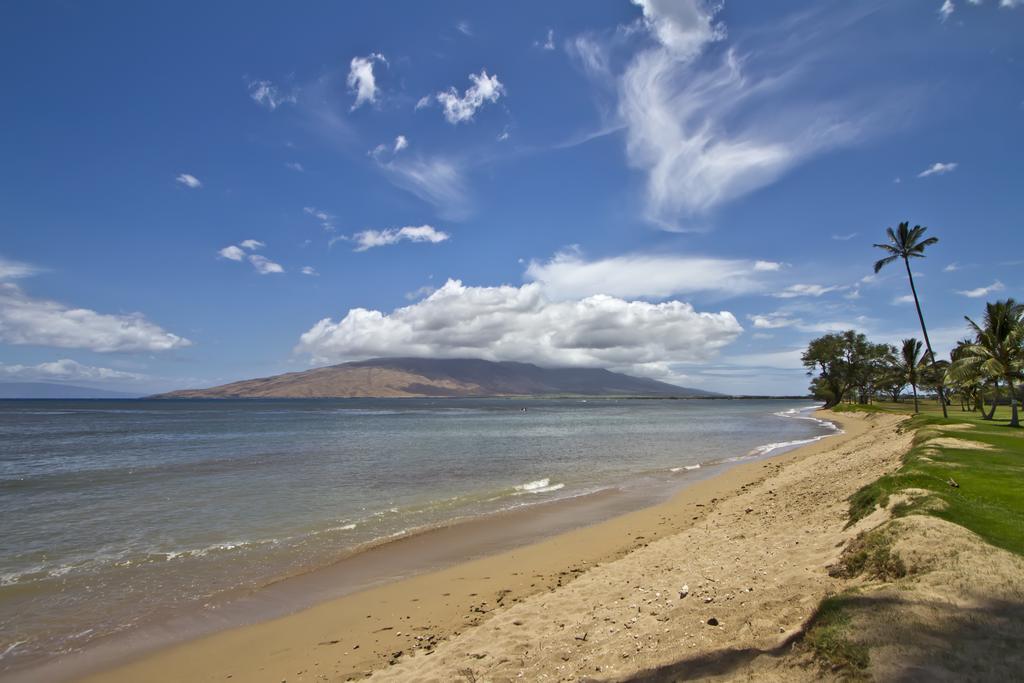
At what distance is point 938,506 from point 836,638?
4.76 metres

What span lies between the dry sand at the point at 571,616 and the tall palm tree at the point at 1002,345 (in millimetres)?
28078

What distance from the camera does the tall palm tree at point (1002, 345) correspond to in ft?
102

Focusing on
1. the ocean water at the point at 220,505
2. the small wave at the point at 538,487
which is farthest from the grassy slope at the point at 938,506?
the small wave at the point at 538,487

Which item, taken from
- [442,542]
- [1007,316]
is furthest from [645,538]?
[1007,316]

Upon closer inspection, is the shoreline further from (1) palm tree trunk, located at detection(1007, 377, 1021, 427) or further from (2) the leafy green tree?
(2) the leafy green tree

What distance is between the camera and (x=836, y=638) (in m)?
4.98

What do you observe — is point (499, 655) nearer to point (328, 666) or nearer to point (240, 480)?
point (328, 666)

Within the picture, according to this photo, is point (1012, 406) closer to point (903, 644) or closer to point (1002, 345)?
point (1002, 345)

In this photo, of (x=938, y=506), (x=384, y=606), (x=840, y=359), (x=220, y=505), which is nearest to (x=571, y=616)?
(x=384, y=606)

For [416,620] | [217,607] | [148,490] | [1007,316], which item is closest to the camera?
[416,620]

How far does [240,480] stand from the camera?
2408 cm

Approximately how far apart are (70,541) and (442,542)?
10377 mm

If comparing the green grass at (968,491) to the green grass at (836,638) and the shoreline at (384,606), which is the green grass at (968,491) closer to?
the green grass at (836,638)

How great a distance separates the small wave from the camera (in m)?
20.7
